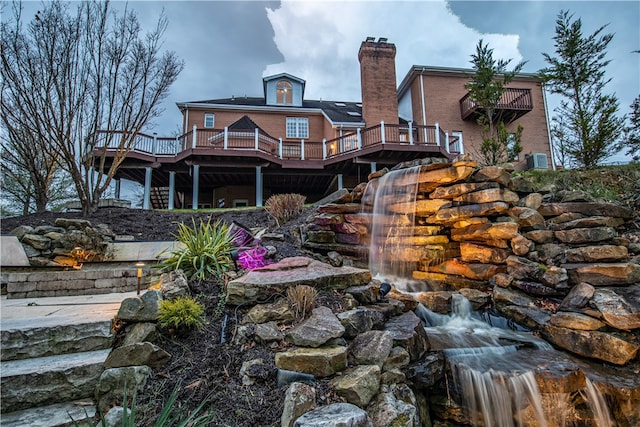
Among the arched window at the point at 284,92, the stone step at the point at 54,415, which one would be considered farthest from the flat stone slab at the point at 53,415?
the arched window at the point at 284,92

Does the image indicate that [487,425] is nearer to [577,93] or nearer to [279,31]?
[577,93]

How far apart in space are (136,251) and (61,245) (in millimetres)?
1355

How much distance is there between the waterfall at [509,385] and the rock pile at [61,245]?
19.7ft

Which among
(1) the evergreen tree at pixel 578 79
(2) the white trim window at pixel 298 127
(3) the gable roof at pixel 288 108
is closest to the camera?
(1) the evergreen tree at pixel 578 79

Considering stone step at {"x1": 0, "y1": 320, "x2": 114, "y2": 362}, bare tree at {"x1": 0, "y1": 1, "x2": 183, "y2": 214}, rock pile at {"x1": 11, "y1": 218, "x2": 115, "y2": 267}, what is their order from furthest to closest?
bare tree at {"x1": 0, "y1": 1, "x2": 183, "y2": 214} → rock pile at {"x1": 11, "y1": 218, "x2": 115, "y2": 267} → stone step at {"x1": 0, "y1": 320, "x2": 114, "y2": 362}

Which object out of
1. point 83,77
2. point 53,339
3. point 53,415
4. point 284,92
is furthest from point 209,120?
point 53,415

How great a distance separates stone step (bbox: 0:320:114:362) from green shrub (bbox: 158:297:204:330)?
1.49ft

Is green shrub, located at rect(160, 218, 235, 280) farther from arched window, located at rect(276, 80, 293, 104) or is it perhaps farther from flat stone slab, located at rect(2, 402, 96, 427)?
arched window, located at rect(276, 80, 293, 104)

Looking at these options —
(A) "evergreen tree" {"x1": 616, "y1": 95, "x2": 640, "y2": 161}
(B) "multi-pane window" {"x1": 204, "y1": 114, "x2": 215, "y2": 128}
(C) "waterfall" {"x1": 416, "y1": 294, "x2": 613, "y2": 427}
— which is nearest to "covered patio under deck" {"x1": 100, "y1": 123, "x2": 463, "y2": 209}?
(B) "multi-pane window" {"x1": 204, "y1": 114, "x2": 215, "y2": 128}

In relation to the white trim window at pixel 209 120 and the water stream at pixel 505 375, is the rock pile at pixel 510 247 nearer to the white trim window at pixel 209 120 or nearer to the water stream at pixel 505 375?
the water stream at pixel 505 375

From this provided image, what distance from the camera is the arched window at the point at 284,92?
17031mm

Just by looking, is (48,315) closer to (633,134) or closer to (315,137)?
(315,137)

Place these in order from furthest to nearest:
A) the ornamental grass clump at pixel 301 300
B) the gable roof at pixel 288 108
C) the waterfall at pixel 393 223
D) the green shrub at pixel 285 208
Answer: the gable roof at pixel 288 108 < the green shrub at pixel 285 208 < the waterfall at pixel 393 223 < the ornamental grass clump at pixel 301 300

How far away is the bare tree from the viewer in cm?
762
